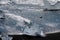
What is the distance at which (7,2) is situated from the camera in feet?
8.35

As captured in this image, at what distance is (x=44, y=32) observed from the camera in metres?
1.95

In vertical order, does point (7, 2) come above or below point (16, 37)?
above

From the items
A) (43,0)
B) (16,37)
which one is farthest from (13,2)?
(16,37)

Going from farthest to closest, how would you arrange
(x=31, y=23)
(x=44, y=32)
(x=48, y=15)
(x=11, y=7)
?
(x=11, y=7) < (x=48, y=15) < (x=31, y=23) < (x=44, y=32)

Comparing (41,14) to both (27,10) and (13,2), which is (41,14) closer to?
(27,10)

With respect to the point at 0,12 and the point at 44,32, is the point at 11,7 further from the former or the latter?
the point at 44,32

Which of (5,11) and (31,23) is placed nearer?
(31,23)

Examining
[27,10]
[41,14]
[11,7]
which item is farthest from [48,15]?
[11,7]

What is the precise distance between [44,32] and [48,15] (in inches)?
16.8

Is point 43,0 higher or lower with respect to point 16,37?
higher

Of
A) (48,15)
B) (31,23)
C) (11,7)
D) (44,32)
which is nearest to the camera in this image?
(44,32)

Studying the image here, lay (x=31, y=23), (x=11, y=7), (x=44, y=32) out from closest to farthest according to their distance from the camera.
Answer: (x=44, y=32) < (x=31, y=23) < (x=11, y=7)

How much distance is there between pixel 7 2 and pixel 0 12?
0.79 ft

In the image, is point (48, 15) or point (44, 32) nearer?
point (44, 32)
